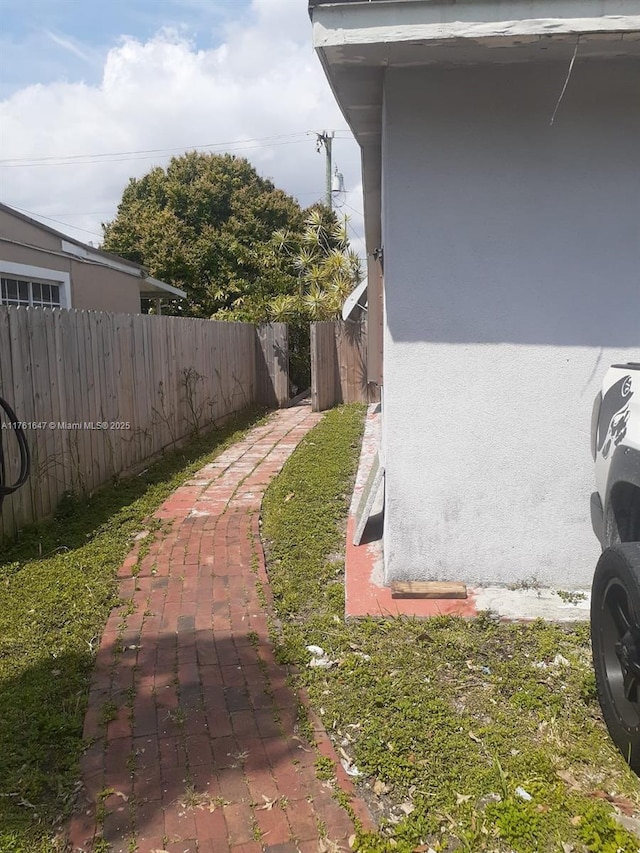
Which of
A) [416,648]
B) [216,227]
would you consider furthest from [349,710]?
[216,227]

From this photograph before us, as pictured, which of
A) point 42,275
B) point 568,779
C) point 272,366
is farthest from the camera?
point 272,366

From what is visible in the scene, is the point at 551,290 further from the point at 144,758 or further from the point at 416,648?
the point at 144,758

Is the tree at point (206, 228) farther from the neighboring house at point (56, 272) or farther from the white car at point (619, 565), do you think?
A: the white car at point (619, 565)

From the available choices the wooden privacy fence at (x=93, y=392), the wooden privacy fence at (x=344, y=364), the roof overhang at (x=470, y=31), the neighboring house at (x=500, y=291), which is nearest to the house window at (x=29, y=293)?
the wooden privacy fence at (x=93, y=392)

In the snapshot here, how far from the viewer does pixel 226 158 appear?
27969mm

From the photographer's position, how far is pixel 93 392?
6961 mm

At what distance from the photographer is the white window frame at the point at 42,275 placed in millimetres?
Answer: 10680

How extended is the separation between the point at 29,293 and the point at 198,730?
33.7ft

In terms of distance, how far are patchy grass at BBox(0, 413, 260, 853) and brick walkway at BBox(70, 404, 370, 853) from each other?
0.10 m

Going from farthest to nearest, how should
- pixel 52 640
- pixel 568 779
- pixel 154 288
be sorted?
pixel 154 288
pixel 52 640
pixel 568 779

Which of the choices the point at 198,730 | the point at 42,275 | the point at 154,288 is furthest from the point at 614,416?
the point at 154,288

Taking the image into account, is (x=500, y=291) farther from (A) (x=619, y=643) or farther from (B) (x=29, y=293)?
(B) (x=29, y=293)

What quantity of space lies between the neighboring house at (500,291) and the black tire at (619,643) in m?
1.31

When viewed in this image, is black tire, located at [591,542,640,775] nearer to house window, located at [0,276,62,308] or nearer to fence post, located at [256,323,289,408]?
house window, located at [0,276,62,308]
